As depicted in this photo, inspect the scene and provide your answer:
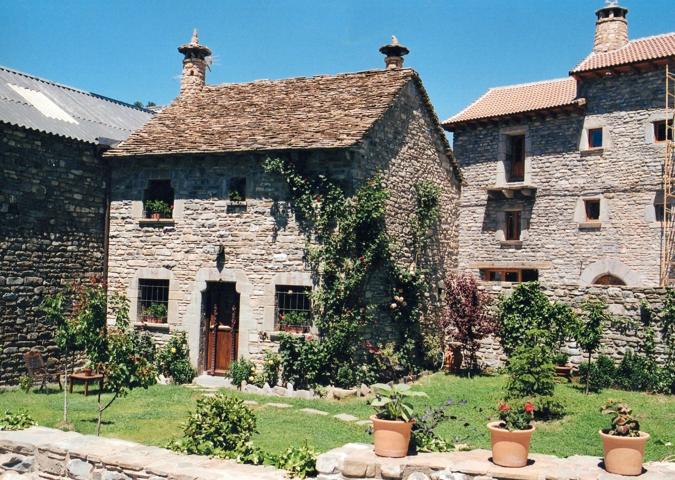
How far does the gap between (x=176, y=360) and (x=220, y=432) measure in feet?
27.0

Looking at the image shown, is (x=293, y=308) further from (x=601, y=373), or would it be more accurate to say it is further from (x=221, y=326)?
(x=601, y=373)

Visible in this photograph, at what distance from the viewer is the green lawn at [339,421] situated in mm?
10297

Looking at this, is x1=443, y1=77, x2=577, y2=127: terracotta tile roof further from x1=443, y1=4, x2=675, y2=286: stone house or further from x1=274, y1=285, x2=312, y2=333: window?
x1=274, y1=285, x2=312, y2=333: window

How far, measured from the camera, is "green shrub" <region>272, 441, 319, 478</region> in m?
7.36

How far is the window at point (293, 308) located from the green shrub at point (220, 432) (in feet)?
20.8

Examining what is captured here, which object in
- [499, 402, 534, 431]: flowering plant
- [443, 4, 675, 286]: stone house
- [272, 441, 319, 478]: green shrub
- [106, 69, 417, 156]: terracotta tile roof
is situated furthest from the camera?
[443, 4, 675, 286]: stone house

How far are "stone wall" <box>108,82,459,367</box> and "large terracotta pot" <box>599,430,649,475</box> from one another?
9118mm

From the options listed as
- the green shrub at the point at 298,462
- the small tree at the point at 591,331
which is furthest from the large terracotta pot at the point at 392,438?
the small tree at the point at 591,331

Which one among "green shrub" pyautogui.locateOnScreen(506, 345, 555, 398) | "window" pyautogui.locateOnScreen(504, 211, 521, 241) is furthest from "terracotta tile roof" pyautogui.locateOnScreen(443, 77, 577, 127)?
"green shrub" pyautogui.locateOnScreen(506, 345, 555, 398)

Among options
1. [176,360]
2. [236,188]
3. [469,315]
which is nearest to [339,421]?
[176,360]

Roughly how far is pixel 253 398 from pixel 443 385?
451 centimetres

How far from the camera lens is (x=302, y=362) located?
48.9 ft

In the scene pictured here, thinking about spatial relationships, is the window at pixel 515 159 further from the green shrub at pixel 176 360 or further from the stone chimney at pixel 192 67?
the green shrub at pixel 176 360

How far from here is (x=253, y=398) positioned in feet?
46.8
